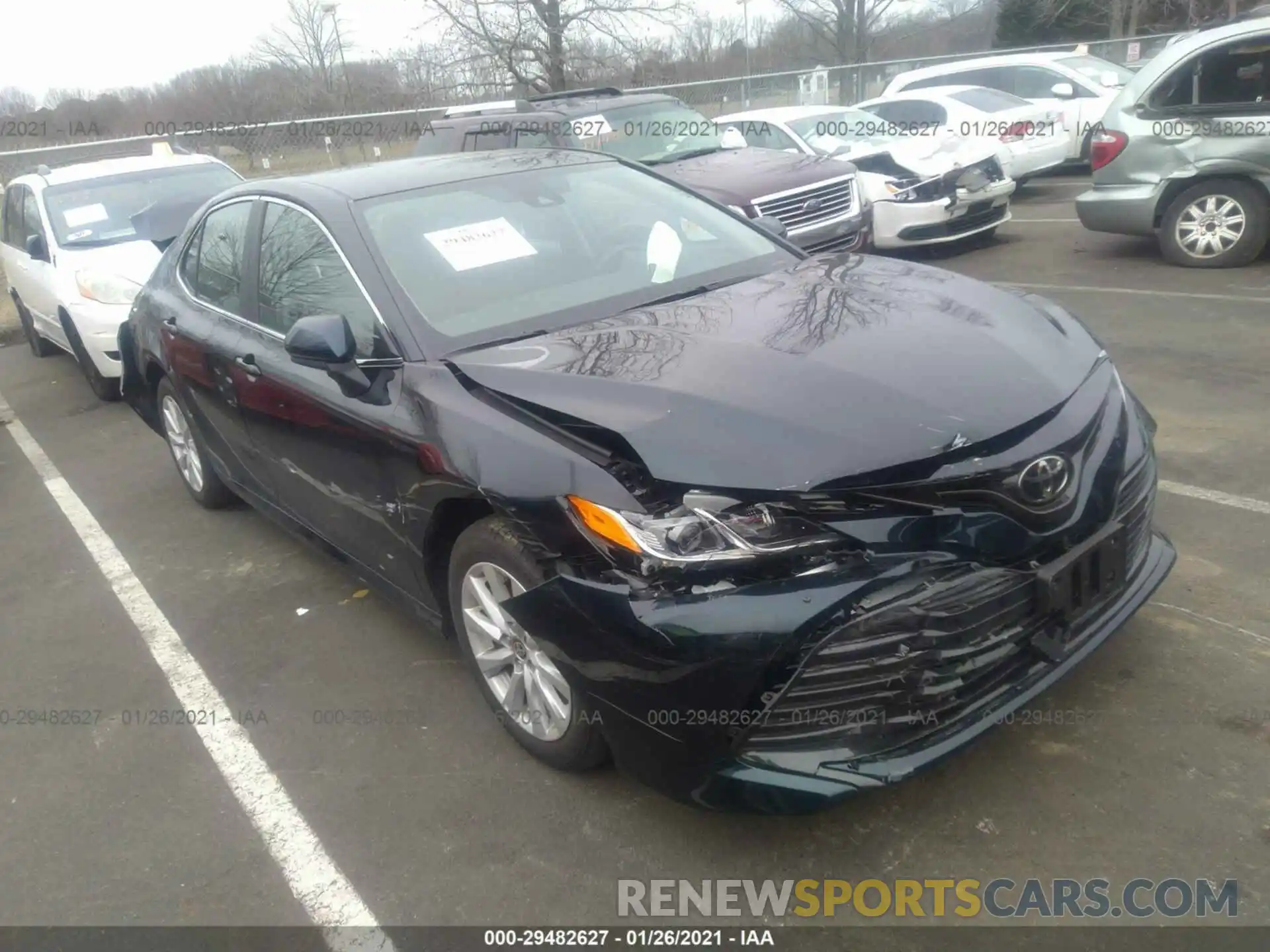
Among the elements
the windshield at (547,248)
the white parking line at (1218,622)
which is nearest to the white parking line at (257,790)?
the windshield at (547,248)

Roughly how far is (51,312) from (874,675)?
27.2ft

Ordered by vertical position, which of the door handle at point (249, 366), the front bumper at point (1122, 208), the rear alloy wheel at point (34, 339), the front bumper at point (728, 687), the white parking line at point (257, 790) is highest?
the door handle at point (249, 366)

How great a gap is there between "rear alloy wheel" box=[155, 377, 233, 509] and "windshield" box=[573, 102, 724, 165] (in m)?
5.26

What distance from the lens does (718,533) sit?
7.89 ft

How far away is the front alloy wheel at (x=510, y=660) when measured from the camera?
9.62 feet

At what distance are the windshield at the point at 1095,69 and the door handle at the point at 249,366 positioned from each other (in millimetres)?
12836

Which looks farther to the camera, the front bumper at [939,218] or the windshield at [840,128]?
the windshield at [840,128]

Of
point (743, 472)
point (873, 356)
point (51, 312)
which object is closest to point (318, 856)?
point (743, 472)

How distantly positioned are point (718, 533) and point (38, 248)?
7.98 metres

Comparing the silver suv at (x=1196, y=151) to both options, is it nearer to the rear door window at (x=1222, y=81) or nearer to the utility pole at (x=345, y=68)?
the rear door window at (x=1222, y=81)

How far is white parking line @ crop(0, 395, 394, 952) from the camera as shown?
2.71 m

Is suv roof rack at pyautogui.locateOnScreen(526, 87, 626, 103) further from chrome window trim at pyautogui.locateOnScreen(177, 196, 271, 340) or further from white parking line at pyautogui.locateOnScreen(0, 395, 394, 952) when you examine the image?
white parking line at pyautogui.locateOnScreen(0, 395, 394, 952)

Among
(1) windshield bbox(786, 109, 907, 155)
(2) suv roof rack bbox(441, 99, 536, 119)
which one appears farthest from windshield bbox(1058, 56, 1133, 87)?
(2) suv roof rack bbox(441, 99, 536, 119)

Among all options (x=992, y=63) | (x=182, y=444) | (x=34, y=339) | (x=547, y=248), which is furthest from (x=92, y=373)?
(x=992, y=63)
